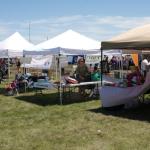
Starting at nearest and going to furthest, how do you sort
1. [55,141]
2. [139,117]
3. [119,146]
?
[119,146] → [55,141] → [139,117]

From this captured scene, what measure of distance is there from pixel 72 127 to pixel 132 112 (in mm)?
2311

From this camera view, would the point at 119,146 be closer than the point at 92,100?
Yes

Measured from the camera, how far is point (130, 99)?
10.8 m

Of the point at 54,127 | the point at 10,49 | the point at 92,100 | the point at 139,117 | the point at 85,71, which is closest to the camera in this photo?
the point at 54,127

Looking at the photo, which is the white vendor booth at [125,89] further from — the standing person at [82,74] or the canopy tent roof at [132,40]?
the standing person at [82,74]

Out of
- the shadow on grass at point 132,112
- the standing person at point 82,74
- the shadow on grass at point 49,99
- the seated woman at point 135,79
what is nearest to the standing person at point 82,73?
the standing person at point 82,74

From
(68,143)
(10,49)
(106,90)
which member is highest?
(10,49)

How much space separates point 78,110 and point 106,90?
0.98 metres

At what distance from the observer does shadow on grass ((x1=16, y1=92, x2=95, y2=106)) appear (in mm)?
12964

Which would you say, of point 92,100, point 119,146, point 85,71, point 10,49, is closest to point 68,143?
point 119,146

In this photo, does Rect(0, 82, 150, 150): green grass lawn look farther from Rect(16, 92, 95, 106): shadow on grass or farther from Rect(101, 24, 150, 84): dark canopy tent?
Rect(101, 24, 150, 84): dark canopy tent

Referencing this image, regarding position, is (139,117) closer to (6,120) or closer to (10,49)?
(6,120)

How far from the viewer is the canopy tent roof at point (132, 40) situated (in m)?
10.1

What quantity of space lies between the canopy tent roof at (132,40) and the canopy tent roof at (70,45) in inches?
91.9
